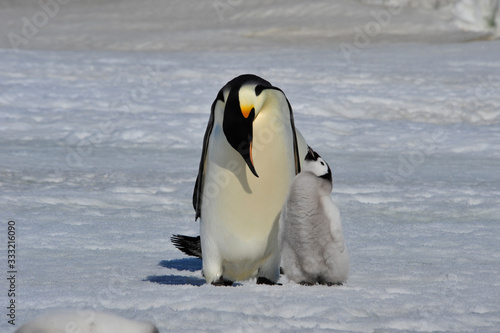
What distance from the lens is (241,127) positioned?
2.65 m

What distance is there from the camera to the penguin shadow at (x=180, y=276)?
2.89 metres

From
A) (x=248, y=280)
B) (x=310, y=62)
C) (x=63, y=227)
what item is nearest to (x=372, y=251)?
(x=248, y=280)

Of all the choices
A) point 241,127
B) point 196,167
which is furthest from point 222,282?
A: point 196,167

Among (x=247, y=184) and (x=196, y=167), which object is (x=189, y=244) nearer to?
(x=247, y=184)

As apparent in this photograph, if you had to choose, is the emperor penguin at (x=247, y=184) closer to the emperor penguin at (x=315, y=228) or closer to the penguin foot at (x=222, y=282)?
the penguin foot at (x=222, y=282)

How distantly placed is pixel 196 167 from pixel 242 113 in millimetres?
3494

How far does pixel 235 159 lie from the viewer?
2.85 m

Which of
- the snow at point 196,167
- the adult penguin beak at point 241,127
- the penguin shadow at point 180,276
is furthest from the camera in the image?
the penguin shadow at point 180,276

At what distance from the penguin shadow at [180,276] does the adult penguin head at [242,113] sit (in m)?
0.54

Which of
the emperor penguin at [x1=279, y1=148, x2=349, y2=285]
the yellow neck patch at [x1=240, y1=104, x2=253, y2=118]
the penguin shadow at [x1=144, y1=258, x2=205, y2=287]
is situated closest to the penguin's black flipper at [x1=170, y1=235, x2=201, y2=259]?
the penguin shadow at [x1=144, y1=258, x2=205, y2=287]

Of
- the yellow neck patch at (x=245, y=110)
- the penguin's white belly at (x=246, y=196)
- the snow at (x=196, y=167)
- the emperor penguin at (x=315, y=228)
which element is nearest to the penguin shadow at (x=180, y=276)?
the snow at (x=196, y=167)

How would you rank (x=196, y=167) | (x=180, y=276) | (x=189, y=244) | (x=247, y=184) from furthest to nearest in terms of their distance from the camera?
1. (x=196, y=167)
2. (x=189, y=244)
3. (x=180, y=276)
4. (x=247, y=184)

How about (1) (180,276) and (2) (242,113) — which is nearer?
(2) (242,113)

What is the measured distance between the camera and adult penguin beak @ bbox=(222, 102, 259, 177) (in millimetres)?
2654
